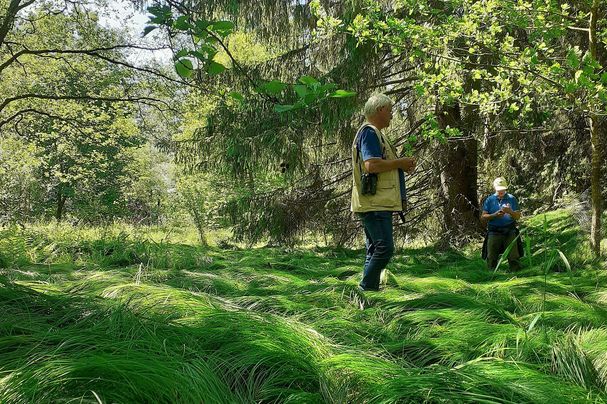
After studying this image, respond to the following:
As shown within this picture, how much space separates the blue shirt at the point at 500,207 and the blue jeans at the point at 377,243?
102 inches

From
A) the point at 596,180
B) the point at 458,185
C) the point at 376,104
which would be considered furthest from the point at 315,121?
the point at 376,104

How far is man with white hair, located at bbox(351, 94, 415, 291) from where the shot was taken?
3.29 m

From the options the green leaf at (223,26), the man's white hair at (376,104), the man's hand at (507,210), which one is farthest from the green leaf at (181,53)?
the man's hand at (507,210)

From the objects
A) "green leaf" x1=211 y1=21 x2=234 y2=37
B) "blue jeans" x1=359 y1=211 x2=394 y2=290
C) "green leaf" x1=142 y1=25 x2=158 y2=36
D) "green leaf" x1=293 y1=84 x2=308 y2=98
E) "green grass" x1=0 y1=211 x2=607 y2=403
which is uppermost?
"green leaf" x1=211 y1=21 x2=234 y2=37

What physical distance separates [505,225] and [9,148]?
11.6 m

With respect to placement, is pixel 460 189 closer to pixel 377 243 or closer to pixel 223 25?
pixel 377 243

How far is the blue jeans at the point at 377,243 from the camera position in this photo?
3.30 m

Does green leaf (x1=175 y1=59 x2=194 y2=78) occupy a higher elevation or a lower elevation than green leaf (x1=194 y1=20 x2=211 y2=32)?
lower

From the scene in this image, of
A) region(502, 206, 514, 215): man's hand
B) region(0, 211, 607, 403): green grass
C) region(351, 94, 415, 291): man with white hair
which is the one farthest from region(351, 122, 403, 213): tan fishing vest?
region(502, 206, 514, 215): man's hand

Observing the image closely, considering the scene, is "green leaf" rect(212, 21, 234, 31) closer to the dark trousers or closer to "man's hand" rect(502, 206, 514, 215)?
"man's hand" rect(502, 206, 514, 215)

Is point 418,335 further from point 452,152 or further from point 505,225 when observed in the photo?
point 452,152

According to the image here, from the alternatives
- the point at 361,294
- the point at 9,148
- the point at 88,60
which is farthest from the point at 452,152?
the point at 9,148

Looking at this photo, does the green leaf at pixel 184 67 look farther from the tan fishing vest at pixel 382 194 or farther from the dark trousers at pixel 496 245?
the dark trousers at pixel 496 245

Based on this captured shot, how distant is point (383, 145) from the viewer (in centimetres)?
340
